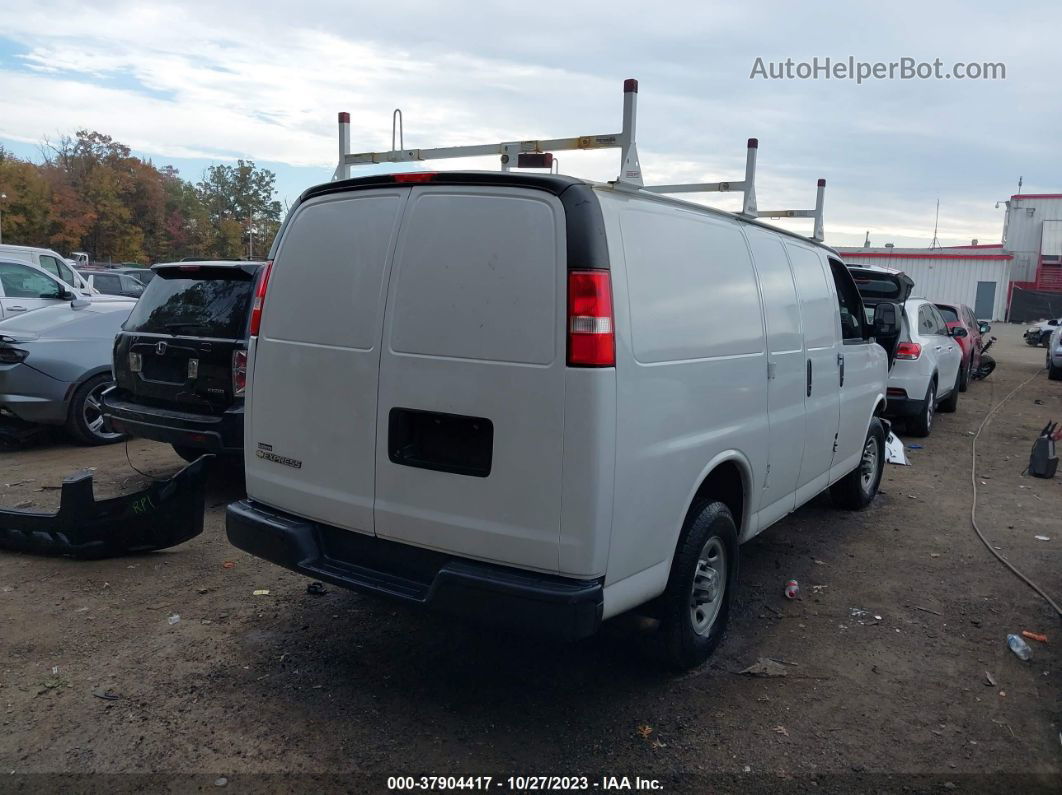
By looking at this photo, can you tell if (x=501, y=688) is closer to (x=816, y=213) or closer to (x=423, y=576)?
(x=423, y=576)

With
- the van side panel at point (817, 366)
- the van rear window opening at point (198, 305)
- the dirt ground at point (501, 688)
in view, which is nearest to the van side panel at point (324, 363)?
the dirt ground at point (501, 688)

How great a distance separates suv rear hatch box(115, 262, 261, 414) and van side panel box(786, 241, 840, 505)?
3.82 m

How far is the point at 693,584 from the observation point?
371 centimetres

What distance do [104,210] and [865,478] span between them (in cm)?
5691

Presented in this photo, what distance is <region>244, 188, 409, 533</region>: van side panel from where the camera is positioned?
11.2 ft

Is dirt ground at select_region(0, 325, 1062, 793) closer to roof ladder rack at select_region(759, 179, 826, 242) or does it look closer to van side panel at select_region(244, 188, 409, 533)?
van side panel at select_region(244, 188, 409, 533)

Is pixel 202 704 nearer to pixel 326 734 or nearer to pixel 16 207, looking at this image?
pixel 326 734

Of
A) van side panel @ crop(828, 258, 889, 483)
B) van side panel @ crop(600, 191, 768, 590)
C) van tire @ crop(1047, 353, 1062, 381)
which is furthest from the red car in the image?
van side panel @ crop(600, 191, 768, 590)

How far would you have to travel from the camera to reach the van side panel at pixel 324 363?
3.42 meters

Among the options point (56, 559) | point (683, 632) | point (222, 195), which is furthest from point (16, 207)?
point (683, 632)

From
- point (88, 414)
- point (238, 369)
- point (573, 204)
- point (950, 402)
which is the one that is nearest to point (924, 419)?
point (950, 402)

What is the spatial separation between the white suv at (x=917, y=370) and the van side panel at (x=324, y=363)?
8.08 meters

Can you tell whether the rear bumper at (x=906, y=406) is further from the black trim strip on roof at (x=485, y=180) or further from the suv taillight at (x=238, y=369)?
the black trim strip on roof at (x=485, y=180)

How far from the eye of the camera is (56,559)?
16.8 ft
